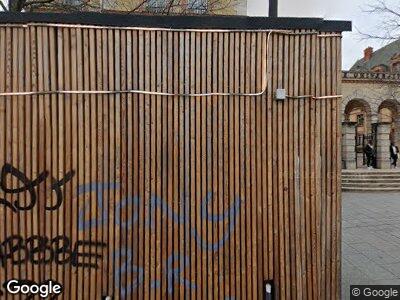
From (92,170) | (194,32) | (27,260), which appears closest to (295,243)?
(92,170)

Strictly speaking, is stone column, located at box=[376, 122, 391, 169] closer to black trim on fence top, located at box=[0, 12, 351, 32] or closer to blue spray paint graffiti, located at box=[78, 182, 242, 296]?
black trim on fence top, located at box=[0, 12, 351, 32]

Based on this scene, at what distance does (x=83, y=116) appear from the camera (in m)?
3.46

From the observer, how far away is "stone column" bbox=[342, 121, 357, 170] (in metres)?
17.3

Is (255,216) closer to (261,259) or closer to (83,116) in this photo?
(261,259)

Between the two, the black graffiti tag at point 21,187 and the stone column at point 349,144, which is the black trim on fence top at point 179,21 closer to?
the black graffiti tag at point 21,187

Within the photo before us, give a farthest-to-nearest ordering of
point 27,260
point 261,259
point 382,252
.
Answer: point 382,252 → point 261,259 → point 27,260

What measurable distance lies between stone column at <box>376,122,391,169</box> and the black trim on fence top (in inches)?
657

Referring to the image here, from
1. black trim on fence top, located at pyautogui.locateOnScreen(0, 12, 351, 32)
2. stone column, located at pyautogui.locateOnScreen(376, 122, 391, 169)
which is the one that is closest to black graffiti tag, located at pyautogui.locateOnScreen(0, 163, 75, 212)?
black trim on fence top, located at pyautogui.locateOnScreen(0, 12, 351, 32)

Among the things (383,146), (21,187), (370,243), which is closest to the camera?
(21,187)

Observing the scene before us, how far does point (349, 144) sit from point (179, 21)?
16.6 meters

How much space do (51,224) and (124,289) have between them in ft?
3.62

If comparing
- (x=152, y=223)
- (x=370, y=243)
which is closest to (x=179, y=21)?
(x=152, y=223)

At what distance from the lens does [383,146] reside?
58.6 ft

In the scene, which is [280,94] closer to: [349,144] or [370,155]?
[349,144]
